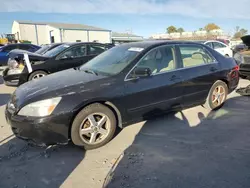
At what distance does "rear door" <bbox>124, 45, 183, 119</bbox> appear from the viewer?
370cm

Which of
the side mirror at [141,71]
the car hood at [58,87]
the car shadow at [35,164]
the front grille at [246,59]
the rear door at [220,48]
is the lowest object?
the car shadow at [35,164]

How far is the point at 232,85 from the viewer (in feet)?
17.1

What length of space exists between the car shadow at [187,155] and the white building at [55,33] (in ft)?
136

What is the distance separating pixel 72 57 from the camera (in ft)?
24.8

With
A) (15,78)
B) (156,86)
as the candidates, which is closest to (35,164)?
(156,86)

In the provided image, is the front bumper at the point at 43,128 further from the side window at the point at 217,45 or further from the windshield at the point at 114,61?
the side window at the point at 217,45

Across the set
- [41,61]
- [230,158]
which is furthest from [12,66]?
[230,158]

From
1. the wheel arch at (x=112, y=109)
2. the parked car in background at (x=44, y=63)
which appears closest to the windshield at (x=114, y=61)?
the wheel arch at (x=112, y=109)

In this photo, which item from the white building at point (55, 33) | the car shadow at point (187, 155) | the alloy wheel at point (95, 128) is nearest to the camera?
the car shadow at point (187, 155)

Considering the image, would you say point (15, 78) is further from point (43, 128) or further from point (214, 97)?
point (214, 97)

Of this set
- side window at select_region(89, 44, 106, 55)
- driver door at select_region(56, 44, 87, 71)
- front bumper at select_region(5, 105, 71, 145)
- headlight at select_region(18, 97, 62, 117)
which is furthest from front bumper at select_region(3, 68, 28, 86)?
headlight at select_region(18, 97, 62, 117)

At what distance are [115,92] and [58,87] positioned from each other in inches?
33.2

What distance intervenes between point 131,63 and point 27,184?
7.45ft

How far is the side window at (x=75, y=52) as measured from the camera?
753 centimetres
